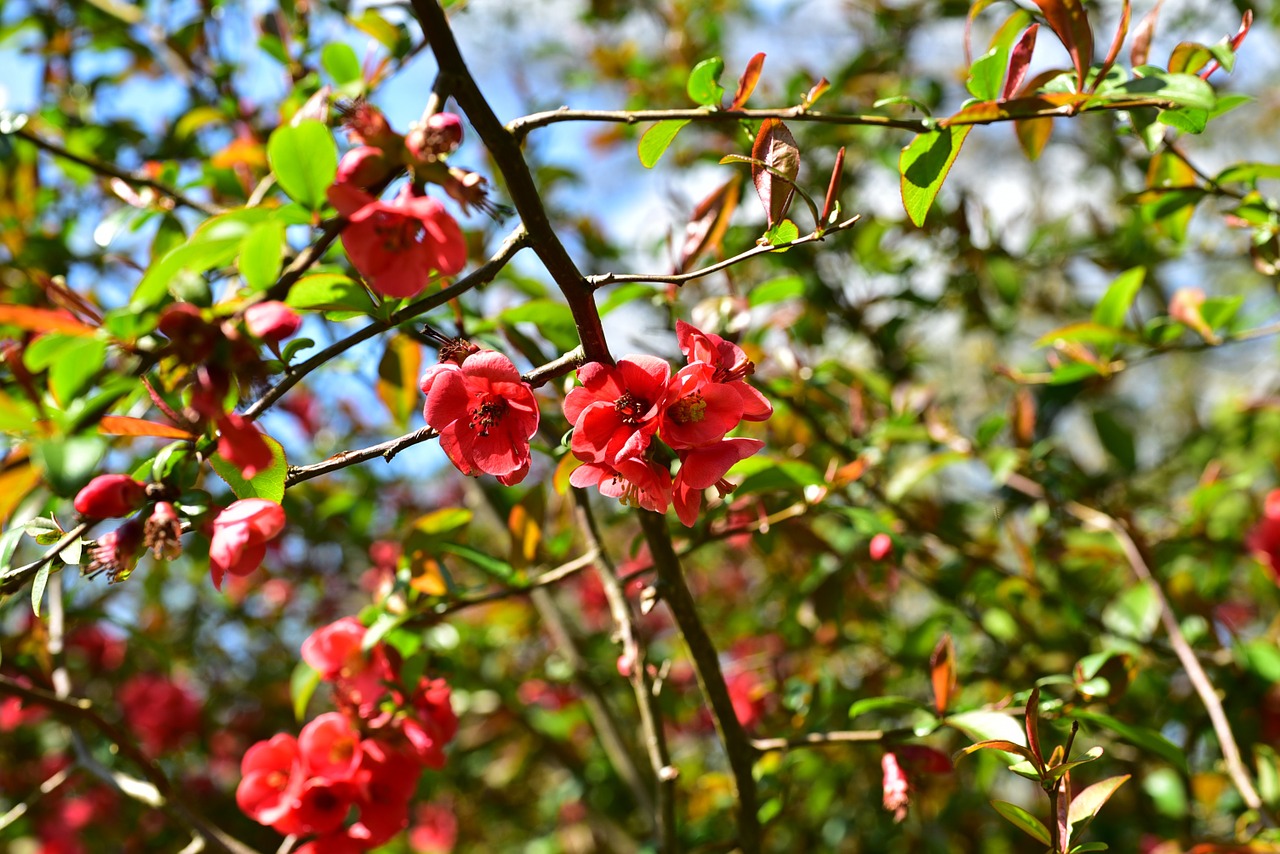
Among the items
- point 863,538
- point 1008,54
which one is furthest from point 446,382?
point 863,538

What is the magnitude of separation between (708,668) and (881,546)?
0.40m

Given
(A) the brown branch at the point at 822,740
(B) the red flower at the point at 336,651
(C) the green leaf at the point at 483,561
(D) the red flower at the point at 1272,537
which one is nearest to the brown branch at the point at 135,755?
(B) the red flower at the point at 336,651

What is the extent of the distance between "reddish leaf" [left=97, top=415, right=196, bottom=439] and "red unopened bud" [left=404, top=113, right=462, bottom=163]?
245mm

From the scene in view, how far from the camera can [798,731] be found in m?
1.20

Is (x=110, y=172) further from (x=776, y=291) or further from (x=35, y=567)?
(x=776, y=291)

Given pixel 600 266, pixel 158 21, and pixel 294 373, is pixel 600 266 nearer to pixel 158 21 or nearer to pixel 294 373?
pixel 158 21

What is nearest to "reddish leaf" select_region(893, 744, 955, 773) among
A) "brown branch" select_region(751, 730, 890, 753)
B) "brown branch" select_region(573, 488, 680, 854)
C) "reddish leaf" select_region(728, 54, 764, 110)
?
"brown branch" select_region(751, 730, 890, 753)

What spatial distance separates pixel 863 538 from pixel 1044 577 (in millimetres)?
656

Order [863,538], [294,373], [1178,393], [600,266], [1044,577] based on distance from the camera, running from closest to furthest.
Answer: [294,373] → [863,538] → [1044,577] → [600,266] → [1178,393]

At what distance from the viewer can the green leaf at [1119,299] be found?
1301 millimetres

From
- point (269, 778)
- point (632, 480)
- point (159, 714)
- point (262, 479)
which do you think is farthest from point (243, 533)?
point (159, 714)

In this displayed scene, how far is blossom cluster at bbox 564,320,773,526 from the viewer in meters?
0.68

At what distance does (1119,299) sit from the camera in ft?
4.30

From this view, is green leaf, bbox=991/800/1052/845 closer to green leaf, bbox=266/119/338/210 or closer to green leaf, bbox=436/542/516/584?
green leaf, bbox=436/542/516/584
